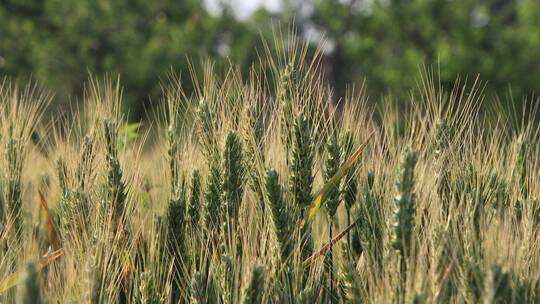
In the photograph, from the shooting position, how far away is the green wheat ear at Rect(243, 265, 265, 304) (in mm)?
1902

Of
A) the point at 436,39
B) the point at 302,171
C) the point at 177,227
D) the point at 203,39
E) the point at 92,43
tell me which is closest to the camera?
the point at 302,171

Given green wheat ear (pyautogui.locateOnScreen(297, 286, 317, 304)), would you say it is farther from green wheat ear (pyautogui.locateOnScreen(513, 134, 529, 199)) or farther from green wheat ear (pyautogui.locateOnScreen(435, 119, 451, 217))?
green wheat ear (pyautogui.locateOnScreen(513, 134, 529, 199))

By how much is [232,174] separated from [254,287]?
1.69ft

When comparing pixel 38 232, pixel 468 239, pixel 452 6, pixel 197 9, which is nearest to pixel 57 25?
pixel 197 9

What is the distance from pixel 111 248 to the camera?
228 centimetres

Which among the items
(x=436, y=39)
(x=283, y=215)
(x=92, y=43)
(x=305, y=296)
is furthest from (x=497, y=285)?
(x=92, y=43)

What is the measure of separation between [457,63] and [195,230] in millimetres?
16758

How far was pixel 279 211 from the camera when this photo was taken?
216 cm

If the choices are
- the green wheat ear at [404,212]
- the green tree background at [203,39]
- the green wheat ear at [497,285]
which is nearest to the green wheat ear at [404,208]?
the green wheat ear at [404,212]

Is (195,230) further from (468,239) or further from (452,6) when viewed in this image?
(452,6)

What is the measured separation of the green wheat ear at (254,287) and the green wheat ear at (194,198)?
614 millimetres

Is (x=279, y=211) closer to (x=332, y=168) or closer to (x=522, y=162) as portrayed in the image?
(x=332, y=168)

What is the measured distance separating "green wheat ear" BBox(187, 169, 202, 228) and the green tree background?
52.9 ft

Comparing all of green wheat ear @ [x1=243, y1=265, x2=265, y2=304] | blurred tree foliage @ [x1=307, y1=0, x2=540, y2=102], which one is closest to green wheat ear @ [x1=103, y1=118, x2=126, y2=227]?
green wheat ear @ [x1=243, y1=265, x2=265, y2=304]
